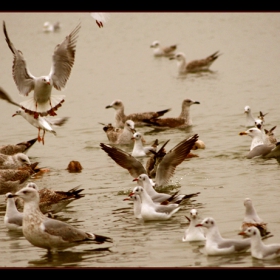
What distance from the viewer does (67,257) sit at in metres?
9.49

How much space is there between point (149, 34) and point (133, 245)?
2586 cm

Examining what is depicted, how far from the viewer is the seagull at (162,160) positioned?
12.0 m

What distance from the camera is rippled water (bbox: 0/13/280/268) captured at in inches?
384

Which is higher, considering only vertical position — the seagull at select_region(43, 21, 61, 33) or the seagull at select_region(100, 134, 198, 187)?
the seagull at select_region(43, 21, 61, 33)

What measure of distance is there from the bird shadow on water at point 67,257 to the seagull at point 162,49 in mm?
20634

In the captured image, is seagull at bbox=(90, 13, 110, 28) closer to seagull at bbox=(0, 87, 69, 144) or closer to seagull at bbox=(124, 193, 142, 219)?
seagull at bbox=(124, 193, 142, 219)

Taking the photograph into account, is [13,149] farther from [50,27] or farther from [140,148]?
[50,27]

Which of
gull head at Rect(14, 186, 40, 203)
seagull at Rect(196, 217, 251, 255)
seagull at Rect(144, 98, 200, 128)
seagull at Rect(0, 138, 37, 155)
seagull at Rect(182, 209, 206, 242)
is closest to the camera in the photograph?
seagull at Rect(196, 217, 251, 255)

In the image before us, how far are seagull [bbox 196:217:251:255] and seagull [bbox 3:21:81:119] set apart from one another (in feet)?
16.4

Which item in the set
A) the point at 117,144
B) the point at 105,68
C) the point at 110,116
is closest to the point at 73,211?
the point at 117,144

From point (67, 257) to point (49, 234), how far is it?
385mm

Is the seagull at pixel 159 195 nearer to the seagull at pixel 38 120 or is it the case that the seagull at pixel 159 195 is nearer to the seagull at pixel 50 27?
the seagull at pixel 38 120

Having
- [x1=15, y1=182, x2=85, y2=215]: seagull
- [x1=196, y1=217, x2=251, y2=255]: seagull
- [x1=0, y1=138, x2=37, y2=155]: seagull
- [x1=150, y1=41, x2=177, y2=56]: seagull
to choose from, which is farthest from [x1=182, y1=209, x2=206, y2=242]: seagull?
[x1=150, y1=41, x2=177, y2=56]: seagull

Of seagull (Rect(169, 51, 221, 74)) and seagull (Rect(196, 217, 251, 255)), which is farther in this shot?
seagull (Rect(169, 51, 221, 74))
